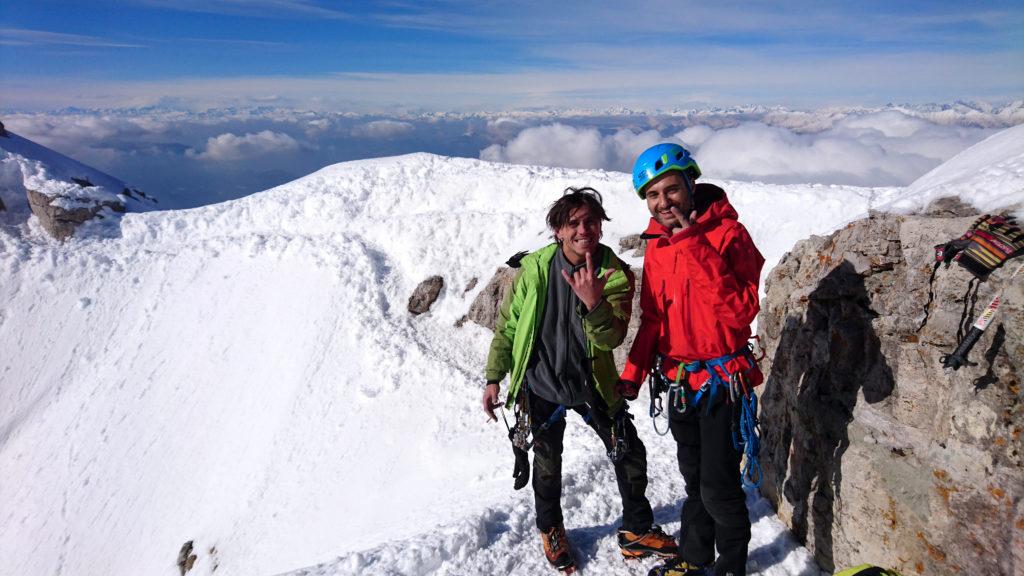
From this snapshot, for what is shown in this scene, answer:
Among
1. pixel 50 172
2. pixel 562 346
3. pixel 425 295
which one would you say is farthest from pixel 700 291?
pixel 50 172

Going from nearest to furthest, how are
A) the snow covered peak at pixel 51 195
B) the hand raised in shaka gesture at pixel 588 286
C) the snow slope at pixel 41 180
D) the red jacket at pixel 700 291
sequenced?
the red jacket at pixel 700 291 < the hand raised in shaka gesture at pixel 588 286 < the snow covered peak at pixel 51 195 < the snow slope at pixel 41 180

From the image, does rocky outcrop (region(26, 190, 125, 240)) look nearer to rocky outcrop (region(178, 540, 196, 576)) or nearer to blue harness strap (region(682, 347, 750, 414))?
rocky outcrop (region(178, 540, 196, 576))

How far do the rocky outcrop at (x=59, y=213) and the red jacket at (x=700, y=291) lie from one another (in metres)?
31.8

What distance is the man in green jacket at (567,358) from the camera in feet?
13.5

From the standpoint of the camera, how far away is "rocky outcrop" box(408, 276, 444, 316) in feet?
57.7

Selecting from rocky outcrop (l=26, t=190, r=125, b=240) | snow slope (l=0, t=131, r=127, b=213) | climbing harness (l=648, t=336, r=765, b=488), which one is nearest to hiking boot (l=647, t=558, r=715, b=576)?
climbing harness (l=648, t=336, r=765, b=488)

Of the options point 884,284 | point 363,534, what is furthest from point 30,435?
point 884,284

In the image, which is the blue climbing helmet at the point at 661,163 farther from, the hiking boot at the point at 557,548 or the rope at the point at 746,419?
the hiking boot at the point at 557,548

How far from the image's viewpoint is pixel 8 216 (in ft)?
83.2

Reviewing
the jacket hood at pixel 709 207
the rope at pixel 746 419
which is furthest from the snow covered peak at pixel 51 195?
the rope at pixel 746 419

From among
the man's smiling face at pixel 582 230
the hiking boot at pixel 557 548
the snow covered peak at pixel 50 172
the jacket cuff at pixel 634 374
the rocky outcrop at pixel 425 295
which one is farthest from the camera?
the snow covered peak at pixel 50 172

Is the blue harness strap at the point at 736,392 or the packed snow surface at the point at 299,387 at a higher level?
the blue harness strap at the point at 736,392

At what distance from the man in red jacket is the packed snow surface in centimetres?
133

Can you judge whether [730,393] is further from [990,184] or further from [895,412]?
[990,184]
